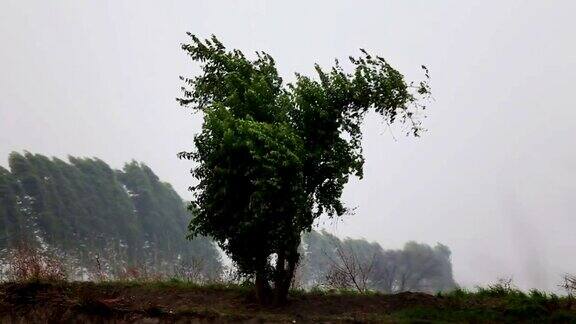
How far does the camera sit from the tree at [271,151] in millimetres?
11094

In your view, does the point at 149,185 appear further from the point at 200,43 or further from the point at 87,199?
the point at 200,43

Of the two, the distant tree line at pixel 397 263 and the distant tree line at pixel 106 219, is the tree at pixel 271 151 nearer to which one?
the distant tree line at pixel 106 219

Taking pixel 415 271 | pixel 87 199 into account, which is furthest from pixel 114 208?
pixel 415 271

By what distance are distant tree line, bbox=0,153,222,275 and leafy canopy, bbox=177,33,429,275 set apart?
23.9 meters

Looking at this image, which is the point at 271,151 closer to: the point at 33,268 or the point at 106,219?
the point at 33,268

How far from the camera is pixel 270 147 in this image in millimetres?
10953

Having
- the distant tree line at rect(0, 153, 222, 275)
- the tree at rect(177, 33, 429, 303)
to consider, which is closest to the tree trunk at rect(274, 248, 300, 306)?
the tree at rect(177, 33, 429, 303)

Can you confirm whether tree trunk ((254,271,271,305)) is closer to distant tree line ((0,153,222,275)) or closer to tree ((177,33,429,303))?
tree ((177,33,429,303))

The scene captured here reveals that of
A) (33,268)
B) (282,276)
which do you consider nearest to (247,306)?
(282,276)

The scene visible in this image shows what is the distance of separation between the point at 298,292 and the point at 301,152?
179 inches

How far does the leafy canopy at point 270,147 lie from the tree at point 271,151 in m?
0.03

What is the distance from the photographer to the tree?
11.1 m

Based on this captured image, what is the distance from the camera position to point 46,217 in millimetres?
41250

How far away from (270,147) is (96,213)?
40.2 metres
